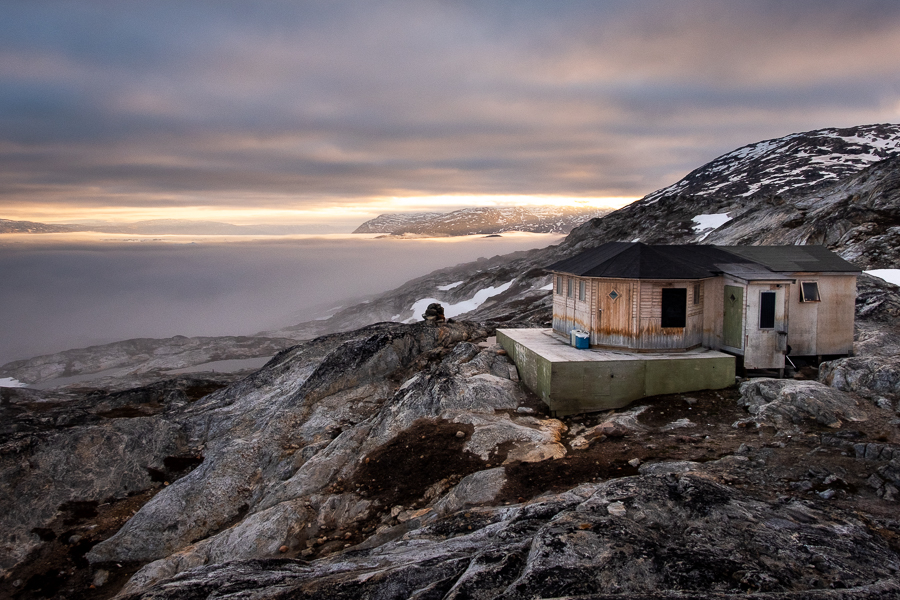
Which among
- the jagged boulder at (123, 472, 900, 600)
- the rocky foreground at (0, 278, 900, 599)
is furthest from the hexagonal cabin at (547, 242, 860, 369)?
the jagged boulder at (123, 472, 900, 600)

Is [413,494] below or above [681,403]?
below

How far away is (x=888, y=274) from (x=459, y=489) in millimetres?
34378

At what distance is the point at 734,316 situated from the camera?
21.3 m

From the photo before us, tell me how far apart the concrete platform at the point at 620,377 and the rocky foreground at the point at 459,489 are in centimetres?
75

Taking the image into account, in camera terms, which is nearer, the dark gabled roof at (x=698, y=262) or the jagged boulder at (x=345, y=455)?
the jagged boulder at (x=345, y=455)

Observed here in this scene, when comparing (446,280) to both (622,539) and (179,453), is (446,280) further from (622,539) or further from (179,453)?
(622,539)

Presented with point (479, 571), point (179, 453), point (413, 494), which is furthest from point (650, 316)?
point (179, 453)

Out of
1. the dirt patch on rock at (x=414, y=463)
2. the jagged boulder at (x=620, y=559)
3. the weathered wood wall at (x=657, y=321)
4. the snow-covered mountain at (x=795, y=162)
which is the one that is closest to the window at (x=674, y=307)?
the weathered wood wall at (x=657, y=321)

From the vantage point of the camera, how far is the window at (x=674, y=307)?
21234 mm

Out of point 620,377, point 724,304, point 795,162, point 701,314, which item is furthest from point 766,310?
point 795,162

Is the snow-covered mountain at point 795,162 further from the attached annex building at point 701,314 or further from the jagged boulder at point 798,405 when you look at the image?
the jagged boulder at point 798,405

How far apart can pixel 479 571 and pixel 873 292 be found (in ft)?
105

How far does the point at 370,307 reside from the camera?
14850 cm

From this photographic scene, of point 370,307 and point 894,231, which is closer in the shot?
point 894,231
